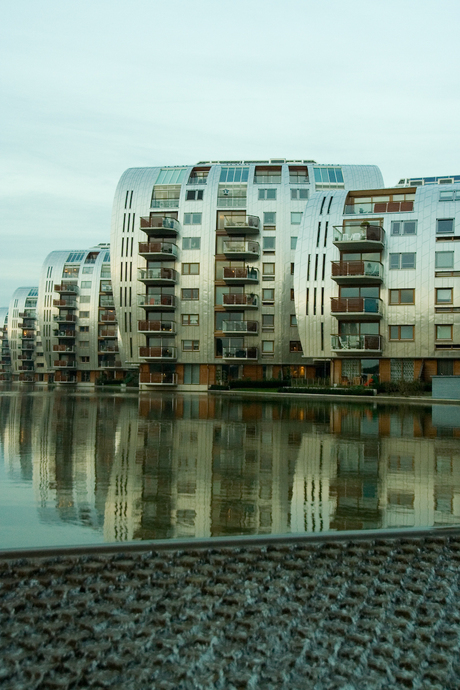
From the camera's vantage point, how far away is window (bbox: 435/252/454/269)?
1907 inches

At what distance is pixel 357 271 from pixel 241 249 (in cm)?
1353

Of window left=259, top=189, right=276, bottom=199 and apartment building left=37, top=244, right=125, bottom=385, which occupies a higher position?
window left=259, top=189, right=276, bottom=199

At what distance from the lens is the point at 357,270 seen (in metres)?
48.4

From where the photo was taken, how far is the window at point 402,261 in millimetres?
49469

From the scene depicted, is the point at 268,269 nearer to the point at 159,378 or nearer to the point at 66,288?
the point at 159,378

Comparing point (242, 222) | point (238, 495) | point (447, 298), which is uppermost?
point (242, 222)

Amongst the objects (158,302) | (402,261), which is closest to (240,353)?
(158,302)

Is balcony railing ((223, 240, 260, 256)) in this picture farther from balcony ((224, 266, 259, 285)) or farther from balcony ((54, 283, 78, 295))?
balcony ((54, 283, 78, 295))

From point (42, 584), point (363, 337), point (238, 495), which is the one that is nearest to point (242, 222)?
point (363, 337)

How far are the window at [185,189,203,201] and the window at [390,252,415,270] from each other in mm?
19545

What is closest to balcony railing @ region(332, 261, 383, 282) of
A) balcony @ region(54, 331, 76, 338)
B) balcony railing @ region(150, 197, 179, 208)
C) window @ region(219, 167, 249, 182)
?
window @ region(219, 167, 249, 182)

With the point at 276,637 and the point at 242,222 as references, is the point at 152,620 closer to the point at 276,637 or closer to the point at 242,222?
the point at 276,637

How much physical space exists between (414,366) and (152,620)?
47.8m

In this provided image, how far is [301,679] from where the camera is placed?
3.78 metres
